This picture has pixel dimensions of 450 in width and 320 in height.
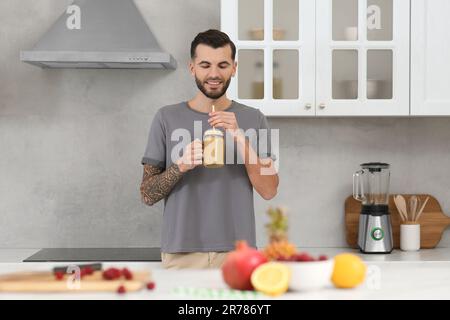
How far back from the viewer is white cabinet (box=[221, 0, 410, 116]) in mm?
3490

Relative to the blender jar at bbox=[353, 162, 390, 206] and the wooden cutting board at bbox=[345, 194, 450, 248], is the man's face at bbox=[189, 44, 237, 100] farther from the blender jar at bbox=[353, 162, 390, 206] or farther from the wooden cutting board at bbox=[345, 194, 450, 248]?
the wooden cutting board at bbox=[345, 194, 450, 248]

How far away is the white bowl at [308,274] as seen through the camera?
63.0 inches

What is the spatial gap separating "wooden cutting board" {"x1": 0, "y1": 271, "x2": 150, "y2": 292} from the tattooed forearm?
82cm

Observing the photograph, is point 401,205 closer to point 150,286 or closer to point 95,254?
point 95,254

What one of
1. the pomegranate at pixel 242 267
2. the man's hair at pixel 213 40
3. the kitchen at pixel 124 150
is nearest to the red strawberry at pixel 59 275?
the pomegranate at pixel 242 267

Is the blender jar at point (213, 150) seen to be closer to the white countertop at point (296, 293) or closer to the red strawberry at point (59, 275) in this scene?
the white countertop at point (296, 293)

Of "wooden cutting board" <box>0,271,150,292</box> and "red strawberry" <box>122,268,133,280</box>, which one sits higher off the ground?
"red strawberry" <box>122,268,133,280</box>

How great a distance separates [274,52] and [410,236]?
1.16m

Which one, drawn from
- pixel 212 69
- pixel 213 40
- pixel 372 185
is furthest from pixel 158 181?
pixel 372 185

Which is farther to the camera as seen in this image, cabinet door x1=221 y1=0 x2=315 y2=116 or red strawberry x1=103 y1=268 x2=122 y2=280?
cabinet door x1=221 y1=0 x2=315 y2=116

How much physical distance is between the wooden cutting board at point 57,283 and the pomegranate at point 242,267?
0.22 metres

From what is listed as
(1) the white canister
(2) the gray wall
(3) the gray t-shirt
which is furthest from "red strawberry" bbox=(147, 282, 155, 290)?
(1) the white canister

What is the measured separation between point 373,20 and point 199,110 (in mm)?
1219

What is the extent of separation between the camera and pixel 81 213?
12.6 ft
